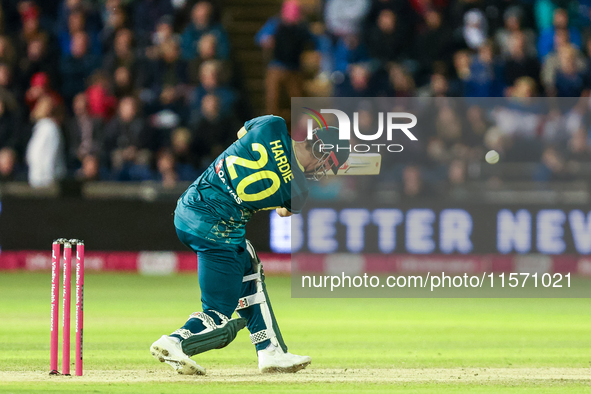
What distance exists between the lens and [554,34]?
16.1 metres

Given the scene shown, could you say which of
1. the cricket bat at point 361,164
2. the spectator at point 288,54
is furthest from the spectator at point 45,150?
the cricket bat at point 361,164

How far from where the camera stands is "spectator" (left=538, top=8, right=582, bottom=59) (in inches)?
629

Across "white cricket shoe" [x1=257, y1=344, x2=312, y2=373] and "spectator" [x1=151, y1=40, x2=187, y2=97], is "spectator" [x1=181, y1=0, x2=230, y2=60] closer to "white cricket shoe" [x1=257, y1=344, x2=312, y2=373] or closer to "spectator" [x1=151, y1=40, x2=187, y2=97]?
"spectator" [x1=151, y1=40, x2=187, y2=97]

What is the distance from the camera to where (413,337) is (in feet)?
33.0

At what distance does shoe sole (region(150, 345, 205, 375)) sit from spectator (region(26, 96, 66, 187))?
8442mm

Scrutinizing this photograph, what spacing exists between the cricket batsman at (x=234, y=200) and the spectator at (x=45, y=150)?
26.9ft

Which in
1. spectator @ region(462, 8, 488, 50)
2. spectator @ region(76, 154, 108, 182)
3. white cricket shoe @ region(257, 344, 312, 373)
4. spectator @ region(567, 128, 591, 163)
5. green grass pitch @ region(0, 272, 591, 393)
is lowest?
green grass pitch @ region(0, 272, 591, 393)

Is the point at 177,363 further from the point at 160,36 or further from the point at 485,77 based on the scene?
the point at 160,36

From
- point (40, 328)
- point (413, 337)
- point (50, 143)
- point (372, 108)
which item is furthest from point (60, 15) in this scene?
point (413, 337)

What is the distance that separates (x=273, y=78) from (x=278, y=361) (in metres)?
8.82

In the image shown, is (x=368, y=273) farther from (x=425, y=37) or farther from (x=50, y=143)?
(x=50, y=143)

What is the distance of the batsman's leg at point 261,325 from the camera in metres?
7.68

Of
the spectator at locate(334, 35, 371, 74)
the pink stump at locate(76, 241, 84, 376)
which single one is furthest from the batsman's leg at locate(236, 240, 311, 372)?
the spectator at locate(334, 35, 371, 74)

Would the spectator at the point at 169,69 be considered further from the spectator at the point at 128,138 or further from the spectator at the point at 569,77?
the spectator at the point at 569,77
